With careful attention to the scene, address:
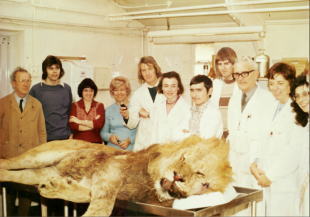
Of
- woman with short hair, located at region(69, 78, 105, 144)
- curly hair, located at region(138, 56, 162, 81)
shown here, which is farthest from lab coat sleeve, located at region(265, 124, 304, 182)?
woman with short hair, located at region(69, 78, 105, 144)

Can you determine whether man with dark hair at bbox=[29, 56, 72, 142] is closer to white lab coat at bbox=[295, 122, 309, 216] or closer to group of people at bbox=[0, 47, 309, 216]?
group of people at bbox=[0, 47, 309, 216]

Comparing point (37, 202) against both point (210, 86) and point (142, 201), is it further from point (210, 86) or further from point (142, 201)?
point (210, 86)

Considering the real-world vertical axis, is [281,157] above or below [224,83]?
below

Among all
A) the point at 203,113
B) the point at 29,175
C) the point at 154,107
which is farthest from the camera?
the point at 29,175

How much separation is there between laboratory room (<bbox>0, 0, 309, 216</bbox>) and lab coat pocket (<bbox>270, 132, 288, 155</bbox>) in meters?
0.02

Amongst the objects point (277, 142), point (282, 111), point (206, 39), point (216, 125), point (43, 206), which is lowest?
point (43, 206)

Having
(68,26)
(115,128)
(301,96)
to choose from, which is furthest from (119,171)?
(301,96)

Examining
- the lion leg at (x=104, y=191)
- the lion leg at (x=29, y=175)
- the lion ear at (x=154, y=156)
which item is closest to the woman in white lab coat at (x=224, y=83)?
the lion ear at (x=154, y=156)

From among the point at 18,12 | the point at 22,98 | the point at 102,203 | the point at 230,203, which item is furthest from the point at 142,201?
the point at 18,12

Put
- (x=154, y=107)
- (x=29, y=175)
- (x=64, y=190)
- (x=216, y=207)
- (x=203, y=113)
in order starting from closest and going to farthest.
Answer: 1. (x=216, y=207)
2. (x=203, y=113)
3. (x=64, y=190)
4. (x=154, y=107)
5. (x=29, y=175)

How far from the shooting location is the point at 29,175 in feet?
10.2

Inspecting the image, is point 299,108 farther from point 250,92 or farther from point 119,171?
point 119,171

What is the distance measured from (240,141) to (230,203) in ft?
1.56

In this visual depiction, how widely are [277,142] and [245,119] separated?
0.28 metres
